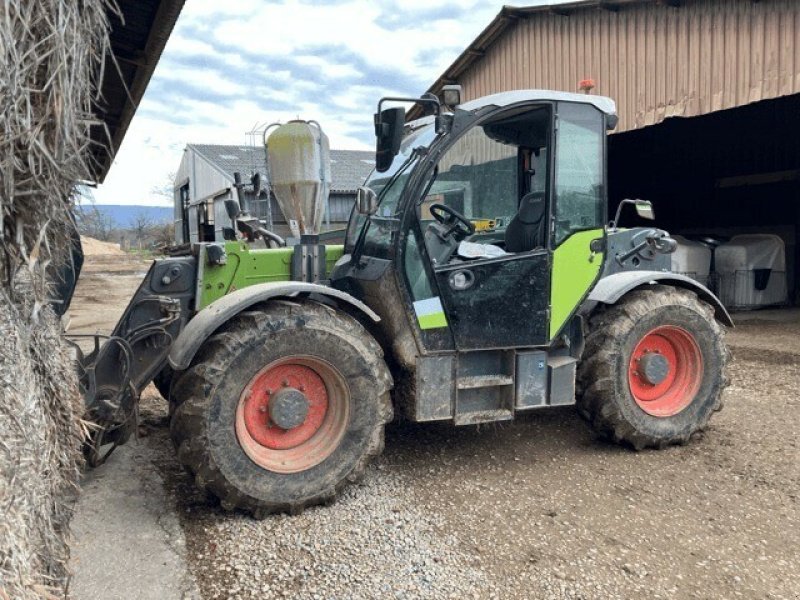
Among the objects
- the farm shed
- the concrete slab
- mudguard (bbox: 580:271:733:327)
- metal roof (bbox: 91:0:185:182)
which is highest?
the farm shed

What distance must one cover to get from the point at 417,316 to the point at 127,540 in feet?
6.65

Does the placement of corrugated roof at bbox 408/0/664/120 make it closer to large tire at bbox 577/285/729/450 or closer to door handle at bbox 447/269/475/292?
large tire at bbox 577/285/729/450

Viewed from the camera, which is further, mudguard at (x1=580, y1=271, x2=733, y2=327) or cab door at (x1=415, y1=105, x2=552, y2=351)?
mudguard at (x1=580, y1=271, x2=733, y2=327)

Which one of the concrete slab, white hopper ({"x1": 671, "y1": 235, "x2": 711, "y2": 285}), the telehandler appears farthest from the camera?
white hopper ({"x1": 671, "y1": 235, "x2": 711, "y2": 285})

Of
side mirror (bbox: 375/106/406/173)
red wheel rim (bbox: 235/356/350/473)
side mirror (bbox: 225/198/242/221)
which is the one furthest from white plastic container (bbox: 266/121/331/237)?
red wheel rim (bbox: 235/356/350/473)

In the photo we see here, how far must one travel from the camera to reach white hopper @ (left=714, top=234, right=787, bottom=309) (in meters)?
12.5

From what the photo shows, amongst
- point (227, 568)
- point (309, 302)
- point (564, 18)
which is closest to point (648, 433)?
point (309, 302)

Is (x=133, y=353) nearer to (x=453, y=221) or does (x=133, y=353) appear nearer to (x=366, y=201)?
(x=366, y=201)

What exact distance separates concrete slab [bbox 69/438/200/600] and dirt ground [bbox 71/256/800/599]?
0.08m

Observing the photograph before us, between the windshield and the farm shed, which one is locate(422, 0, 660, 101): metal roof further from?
the windshield

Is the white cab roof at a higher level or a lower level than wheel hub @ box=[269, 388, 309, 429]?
higher

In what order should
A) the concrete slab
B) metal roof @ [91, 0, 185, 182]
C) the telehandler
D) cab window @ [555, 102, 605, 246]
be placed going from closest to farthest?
the concrete slab < the telehandler < cab window @ [555, 102, 605, 246] < metal roof @ [91, 0, 185, 182]

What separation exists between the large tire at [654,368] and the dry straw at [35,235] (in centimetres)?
345

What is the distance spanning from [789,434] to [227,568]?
14.3ft
